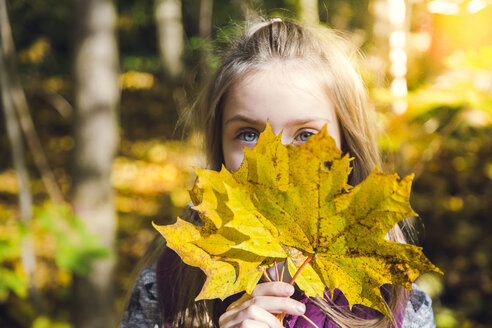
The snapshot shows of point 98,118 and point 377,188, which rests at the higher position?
point 377,188

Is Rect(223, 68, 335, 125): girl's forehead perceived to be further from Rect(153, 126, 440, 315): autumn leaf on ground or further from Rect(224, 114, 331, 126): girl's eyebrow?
Rect(153, 126, 440, 315): autumn leaf on ground

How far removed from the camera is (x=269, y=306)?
2.27 ft

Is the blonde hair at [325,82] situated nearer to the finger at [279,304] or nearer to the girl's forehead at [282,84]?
the girl's forehead at [282,84]

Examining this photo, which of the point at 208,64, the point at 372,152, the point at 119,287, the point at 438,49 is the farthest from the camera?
the point at 119,287

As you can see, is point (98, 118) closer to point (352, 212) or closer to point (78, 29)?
point (78, 29)

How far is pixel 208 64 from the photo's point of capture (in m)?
1.99

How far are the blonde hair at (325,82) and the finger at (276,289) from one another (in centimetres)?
38

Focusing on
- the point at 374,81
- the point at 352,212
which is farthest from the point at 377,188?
the point at 374,81

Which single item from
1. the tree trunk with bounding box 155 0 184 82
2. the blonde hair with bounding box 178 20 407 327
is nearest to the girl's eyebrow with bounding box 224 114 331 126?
the blonde hair with bounding box 178 20 407 327

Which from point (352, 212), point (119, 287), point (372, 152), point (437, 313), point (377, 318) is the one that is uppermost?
point (352, 212)

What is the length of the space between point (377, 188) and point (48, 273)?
5.28 m

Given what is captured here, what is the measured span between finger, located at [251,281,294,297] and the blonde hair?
1.24ft

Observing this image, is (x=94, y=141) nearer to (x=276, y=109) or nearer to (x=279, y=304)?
(x=276, y=109)

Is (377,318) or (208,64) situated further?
(208,64)
